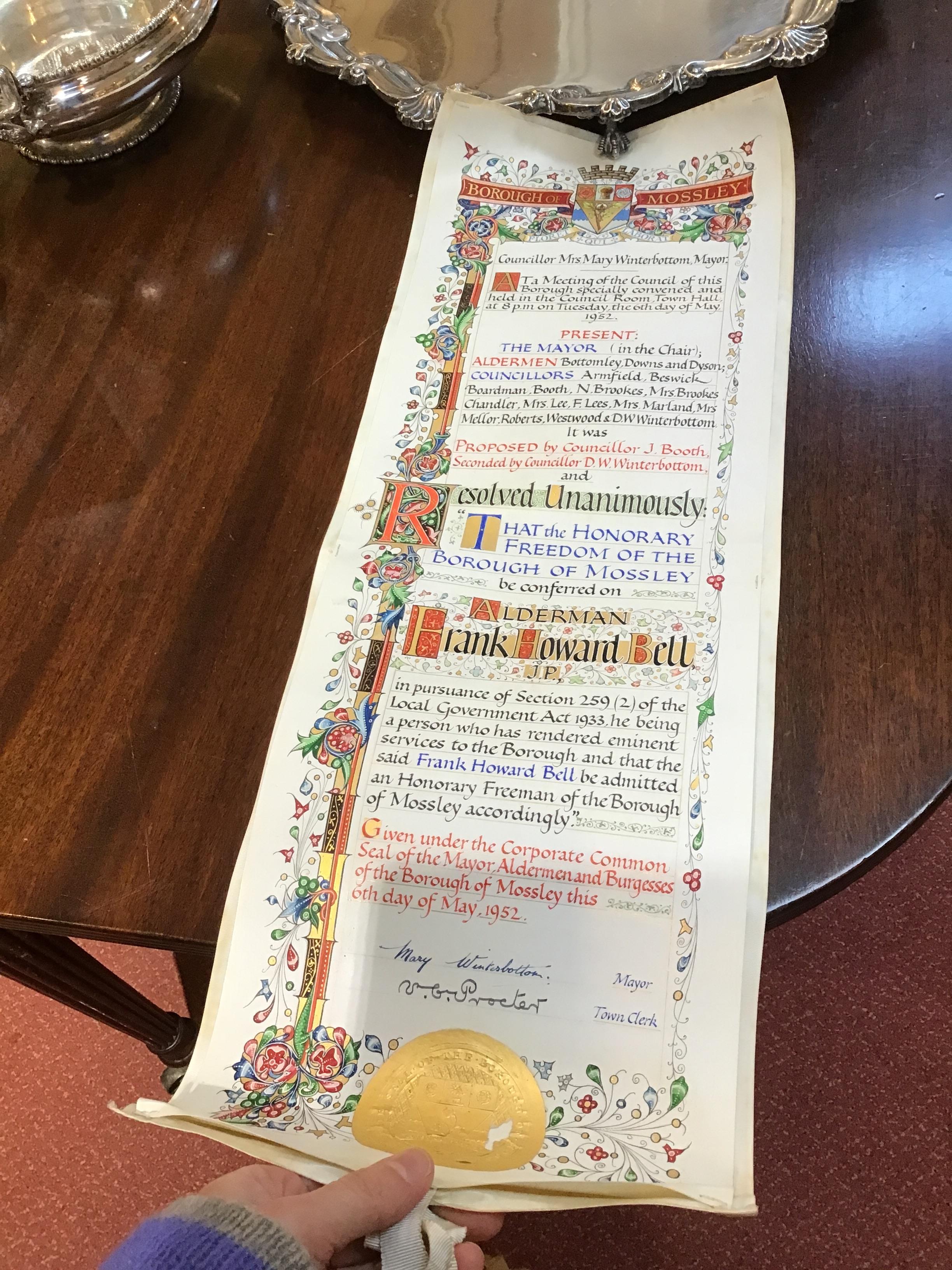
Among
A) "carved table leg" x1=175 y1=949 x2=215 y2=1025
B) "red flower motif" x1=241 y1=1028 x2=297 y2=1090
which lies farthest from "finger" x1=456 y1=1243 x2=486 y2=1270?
"carved table leg" x1=175 y1=949 x2=215 y2=1025

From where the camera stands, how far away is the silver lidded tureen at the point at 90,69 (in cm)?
57

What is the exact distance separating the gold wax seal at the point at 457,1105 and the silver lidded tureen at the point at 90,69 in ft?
1.91

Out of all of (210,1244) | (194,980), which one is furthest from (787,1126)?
(210,1244)

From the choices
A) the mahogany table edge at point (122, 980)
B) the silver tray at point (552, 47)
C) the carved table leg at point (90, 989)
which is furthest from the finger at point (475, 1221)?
the silver tray at point (552, 47)

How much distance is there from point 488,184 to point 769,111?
0.61 feet

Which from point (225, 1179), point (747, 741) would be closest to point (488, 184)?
point (747, 741)

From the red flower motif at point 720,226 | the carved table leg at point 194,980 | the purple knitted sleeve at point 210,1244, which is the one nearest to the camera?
the purple knitted sleeve at point 210,1244

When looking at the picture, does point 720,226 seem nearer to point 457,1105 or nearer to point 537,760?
point 537,760

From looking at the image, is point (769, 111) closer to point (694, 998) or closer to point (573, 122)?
point (573, 122)

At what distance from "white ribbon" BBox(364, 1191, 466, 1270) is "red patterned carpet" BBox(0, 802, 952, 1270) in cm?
52

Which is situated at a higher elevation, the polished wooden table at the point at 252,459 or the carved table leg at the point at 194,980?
the polished wooden table at the point at 252,459

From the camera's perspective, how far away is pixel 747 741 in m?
0.40

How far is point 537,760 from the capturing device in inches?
16.3

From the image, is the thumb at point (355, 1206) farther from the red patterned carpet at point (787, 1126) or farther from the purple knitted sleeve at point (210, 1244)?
the red patterned carpet at point (787, 1126)
